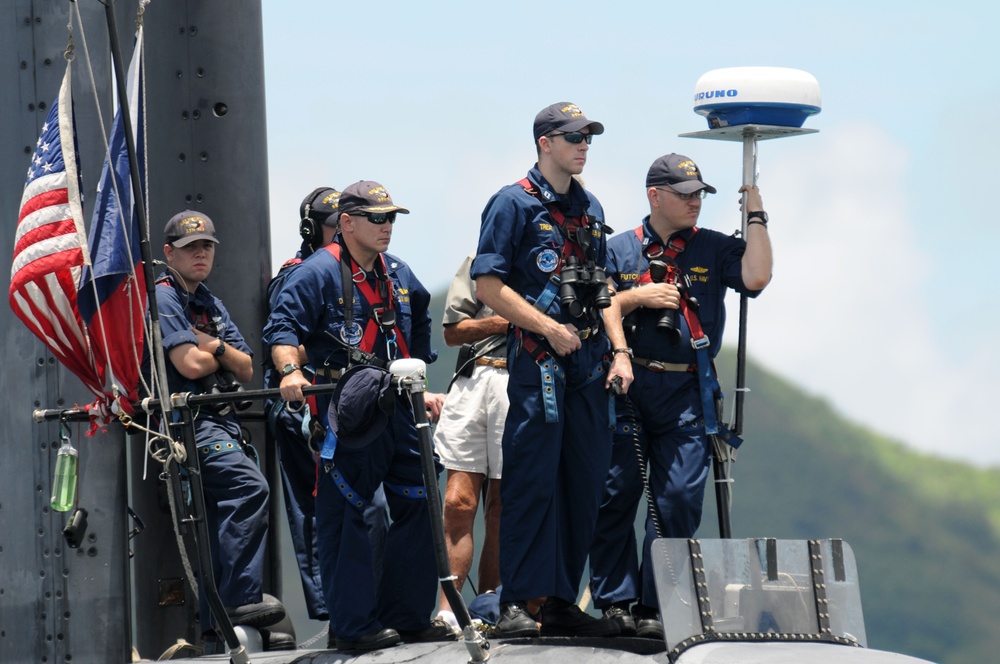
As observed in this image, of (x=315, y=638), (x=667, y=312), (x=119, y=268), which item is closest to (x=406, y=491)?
(x=315, y=638)

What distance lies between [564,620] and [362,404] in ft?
4.18

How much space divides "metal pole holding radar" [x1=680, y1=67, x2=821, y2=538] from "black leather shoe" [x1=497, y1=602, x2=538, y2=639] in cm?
111

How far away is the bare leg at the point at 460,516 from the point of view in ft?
26.3

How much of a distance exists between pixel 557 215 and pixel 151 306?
177 centimetres

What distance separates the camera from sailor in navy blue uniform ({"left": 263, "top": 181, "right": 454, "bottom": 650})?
6.92 m

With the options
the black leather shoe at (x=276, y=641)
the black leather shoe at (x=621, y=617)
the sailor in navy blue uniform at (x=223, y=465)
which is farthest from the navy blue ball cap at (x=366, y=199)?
the black leather shoe at (x=276, y=641)

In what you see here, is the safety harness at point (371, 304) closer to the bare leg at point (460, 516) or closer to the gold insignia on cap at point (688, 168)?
the bare leg at point (460, 516)

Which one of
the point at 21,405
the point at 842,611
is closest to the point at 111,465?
the point at 21,405

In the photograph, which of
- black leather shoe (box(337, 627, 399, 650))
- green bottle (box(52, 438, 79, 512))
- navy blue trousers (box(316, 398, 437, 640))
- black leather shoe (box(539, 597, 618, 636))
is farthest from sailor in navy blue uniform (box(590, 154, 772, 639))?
green bottle (box(52, 438, 79, 512))

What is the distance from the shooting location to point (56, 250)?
6.96 metres

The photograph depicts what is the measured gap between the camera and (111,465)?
26.0ft

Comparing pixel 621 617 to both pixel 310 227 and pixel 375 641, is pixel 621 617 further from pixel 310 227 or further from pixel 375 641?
pixel 310 227

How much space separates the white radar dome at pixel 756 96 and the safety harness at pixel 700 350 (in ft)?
2.01

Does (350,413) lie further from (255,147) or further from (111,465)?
(255,147)
